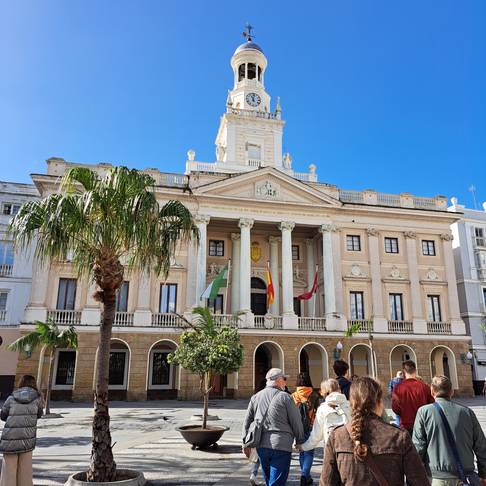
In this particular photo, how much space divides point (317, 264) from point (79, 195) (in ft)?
76.6

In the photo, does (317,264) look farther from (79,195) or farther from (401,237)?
(79,195)

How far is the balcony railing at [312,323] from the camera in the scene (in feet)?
86.9

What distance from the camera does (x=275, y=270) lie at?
97.7 ft

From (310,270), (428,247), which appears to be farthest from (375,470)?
(428,247)

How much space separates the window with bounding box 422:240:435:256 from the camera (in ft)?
98.9

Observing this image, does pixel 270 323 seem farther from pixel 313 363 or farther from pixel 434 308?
pixel 434 308

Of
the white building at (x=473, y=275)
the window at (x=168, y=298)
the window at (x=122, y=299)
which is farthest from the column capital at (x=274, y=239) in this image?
the white building at (x=473, y=275)

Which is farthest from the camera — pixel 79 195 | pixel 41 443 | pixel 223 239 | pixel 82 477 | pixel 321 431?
pixel 223 239

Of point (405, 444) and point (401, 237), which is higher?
point (401, 237)

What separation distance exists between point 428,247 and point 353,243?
5.39 metres

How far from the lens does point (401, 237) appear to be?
29.9 metres

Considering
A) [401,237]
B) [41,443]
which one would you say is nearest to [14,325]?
[41,443]

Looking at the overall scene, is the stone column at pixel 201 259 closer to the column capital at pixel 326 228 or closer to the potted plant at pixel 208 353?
the column capital at pixel 326 228

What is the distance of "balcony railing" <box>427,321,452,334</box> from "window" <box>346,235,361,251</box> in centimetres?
649
